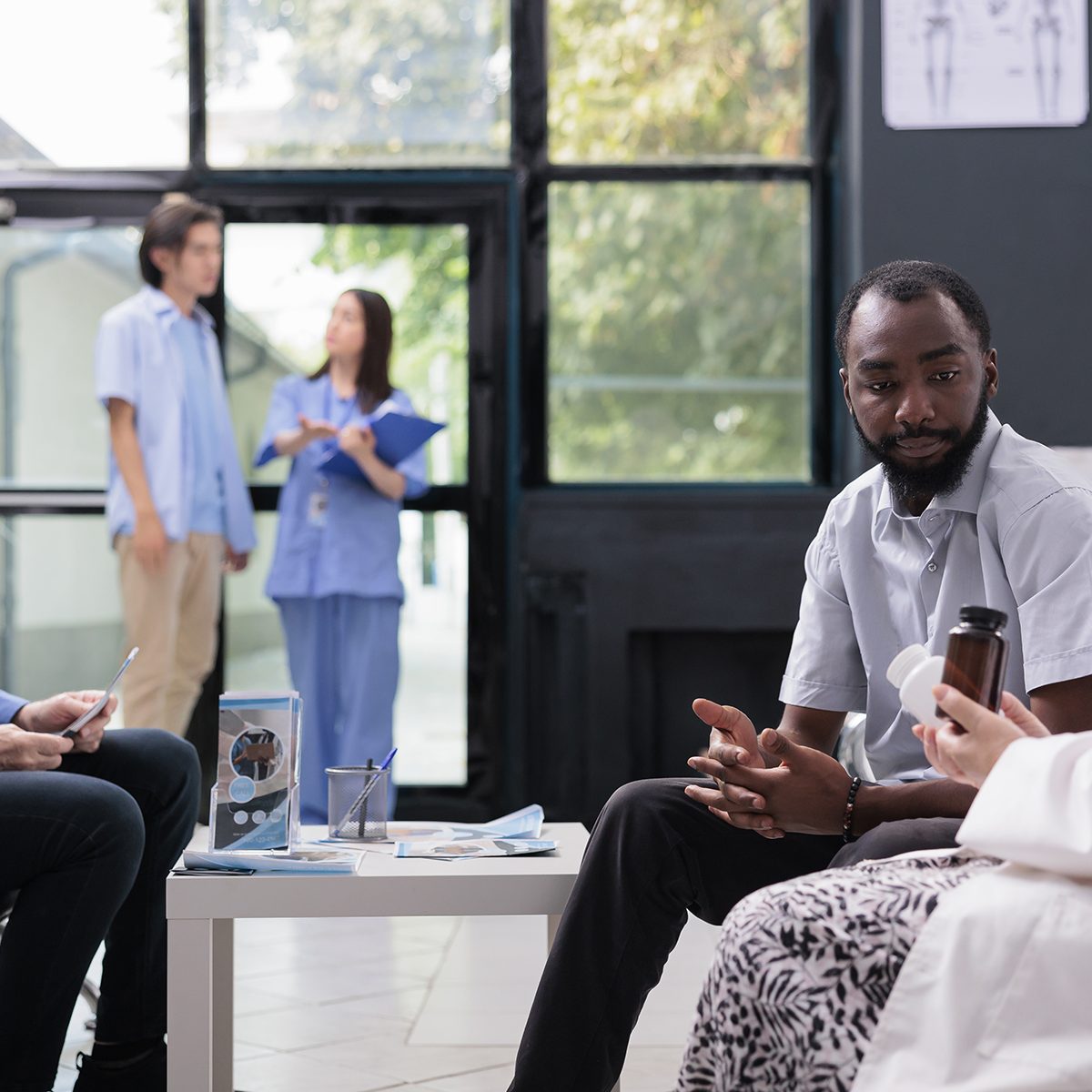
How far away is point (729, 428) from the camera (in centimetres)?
440

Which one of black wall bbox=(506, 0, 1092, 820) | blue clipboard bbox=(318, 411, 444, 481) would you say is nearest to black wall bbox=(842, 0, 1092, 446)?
black wall bbox=(506, 0, 1092, 820)

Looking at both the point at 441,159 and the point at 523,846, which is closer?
the point at 523,846

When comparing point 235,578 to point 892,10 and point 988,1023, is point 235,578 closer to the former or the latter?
point 892,10

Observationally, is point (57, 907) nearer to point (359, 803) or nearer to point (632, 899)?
point (359, 803)

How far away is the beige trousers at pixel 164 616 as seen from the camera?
13.0 feet

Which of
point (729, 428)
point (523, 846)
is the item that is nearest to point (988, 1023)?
point (523, 846)

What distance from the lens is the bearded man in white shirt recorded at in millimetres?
1611

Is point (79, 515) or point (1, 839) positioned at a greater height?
point (79, 515)

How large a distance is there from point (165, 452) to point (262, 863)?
2453mm

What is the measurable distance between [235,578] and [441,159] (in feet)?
4.47

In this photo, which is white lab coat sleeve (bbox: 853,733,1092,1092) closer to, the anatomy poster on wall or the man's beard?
the man's beard

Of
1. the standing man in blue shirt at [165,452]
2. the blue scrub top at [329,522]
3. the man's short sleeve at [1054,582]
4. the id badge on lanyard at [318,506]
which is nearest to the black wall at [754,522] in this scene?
the blue scrub top at [329,522]

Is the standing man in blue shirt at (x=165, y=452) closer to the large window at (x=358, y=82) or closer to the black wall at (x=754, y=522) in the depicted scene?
the large window at (x=358, y=82)

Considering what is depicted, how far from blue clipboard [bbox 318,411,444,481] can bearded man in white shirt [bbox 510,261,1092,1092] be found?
211 cm
